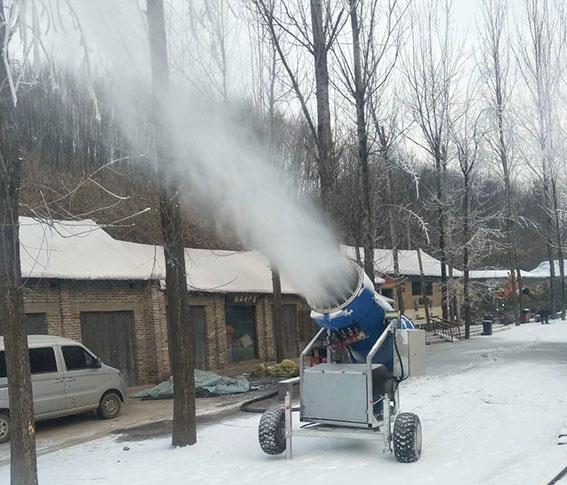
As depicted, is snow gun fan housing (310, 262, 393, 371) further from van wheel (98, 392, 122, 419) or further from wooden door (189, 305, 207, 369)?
Result: wooden door (189, 305, 207, 369)

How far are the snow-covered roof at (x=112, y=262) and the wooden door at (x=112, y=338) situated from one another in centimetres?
117

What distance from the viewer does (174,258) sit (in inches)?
368

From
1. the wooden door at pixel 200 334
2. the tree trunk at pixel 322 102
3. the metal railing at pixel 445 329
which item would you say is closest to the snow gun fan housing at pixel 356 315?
the tree trunk at pixel 322 102

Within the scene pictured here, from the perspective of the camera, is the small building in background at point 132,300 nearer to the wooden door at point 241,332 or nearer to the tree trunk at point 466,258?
the wooden door at point 241,332

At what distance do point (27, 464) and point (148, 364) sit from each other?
11644 millimetres

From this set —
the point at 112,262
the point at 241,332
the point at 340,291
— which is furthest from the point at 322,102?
the point at 241,332

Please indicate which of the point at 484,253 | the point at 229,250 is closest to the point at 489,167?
the point at 484,253

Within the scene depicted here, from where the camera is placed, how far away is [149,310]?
61.5 feet

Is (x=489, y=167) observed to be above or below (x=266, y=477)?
above

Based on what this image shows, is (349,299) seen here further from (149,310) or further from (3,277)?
(149,310)

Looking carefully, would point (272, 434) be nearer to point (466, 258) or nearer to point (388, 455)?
point (388, 455)

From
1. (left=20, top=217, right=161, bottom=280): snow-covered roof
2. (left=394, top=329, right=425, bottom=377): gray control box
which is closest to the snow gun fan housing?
(left=394, top=329, right=425, bottom=377): gray control box

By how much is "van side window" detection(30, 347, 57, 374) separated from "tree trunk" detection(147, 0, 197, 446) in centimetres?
419

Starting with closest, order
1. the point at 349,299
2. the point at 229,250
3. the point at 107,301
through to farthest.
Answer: the point at 349,299 < the point at 107,301 < the point at 229,250
